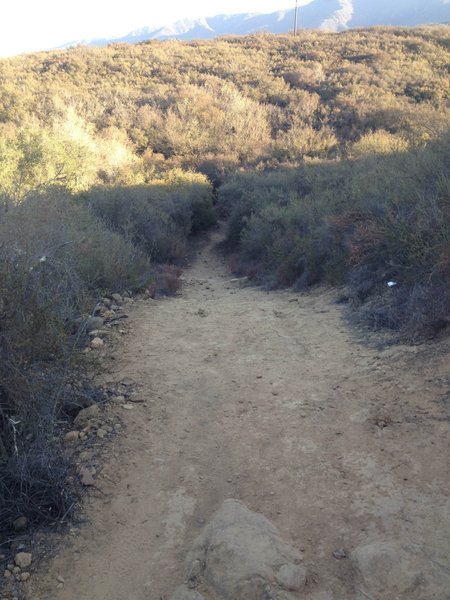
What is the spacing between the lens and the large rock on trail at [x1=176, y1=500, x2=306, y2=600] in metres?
2.81

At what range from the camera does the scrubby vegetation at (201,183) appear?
158 inches

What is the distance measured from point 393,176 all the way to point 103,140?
16.5 metres

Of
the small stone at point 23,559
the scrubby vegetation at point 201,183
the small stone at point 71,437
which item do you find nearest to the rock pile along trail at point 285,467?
the small stone at point 23,559

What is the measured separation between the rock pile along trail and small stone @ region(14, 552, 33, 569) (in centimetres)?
13

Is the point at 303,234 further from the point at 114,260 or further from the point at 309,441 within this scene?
the point at 309,441

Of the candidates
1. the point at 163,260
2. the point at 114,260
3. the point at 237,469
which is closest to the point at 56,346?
the point at 237,469

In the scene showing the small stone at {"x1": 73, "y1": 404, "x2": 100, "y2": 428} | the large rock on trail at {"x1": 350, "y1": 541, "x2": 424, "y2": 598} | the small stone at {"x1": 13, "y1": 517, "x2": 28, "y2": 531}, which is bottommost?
the small stone at {"x1": 73, "y1": 404, "x2": 100, "y2": 428}

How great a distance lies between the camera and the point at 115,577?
312 centimetres

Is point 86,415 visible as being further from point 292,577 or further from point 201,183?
point 201,183

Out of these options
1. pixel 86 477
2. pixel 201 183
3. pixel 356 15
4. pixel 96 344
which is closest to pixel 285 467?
pixel 86 477

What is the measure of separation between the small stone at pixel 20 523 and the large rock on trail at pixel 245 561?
1.10 meters

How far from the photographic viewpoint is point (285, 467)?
4.00 meters

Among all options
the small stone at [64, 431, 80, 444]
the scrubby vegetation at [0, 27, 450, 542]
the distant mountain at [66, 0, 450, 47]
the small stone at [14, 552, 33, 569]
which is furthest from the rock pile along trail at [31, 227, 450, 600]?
the distant mountain at [66, 0, 450, 47]

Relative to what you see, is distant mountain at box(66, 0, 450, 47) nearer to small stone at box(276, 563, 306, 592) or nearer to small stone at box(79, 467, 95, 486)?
small stone at box(79, 467, 95, 486)
